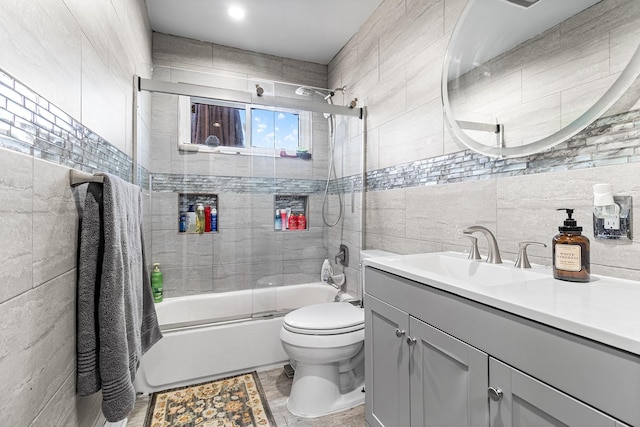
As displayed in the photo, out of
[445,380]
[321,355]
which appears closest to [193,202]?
A: [321,355]

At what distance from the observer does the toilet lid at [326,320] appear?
1619 mm

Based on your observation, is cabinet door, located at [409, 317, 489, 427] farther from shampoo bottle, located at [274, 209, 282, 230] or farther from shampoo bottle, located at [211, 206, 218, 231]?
shampoo bottle, located at [211, 206, 218, 231]

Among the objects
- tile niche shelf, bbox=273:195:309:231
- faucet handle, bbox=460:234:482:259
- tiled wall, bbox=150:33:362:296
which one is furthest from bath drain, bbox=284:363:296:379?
faucet handle, bbox=460:234:482:259

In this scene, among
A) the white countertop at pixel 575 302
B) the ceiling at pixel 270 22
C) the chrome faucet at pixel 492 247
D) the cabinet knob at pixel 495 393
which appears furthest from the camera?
the ceiling at pixel 270 22

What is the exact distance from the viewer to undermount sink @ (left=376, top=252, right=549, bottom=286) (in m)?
1.02

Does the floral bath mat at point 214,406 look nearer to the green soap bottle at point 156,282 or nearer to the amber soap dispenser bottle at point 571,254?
the green soap bottle at point 156,282

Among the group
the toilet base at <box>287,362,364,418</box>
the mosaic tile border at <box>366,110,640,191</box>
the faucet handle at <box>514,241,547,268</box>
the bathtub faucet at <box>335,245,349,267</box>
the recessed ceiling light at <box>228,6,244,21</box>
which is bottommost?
the toilet base at <box>287,362,364,418</box>

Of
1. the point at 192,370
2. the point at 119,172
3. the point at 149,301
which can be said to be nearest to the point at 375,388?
the point at 149,301

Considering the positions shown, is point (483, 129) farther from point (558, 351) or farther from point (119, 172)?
point (119, 172)

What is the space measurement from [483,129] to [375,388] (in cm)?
120

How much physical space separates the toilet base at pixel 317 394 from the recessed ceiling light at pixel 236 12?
2398 mm

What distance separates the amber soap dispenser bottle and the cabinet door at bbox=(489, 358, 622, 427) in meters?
0.40

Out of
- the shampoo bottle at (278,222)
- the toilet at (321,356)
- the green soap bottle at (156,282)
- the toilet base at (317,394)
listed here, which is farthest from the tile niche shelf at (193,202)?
the toilet base at (317,394)

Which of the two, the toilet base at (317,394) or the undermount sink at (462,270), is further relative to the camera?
the toilet base at (317,394)
